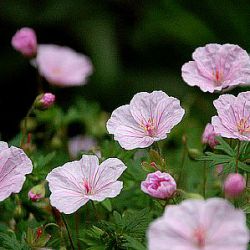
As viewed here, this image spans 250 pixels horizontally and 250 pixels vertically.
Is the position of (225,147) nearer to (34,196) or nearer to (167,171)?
(167,171)

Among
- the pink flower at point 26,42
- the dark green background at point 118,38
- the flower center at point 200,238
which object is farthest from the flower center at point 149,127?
the dark green background at point 118,38

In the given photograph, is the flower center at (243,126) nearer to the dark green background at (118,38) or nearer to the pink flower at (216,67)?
the pink flower at (216,67)

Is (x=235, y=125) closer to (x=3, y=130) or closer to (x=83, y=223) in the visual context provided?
(x=83, y=223)

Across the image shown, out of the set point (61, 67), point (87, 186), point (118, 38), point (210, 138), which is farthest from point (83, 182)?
point (118, 38)

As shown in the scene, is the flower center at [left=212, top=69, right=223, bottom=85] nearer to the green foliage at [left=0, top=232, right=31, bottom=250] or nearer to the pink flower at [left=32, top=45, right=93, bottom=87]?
the green foliage at [left=0, top=232, right=31, bottom=250]

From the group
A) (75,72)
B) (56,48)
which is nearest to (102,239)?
(75,72)

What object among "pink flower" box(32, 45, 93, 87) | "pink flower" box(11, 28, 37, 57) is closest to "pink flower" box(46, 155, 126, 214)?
"pink flower" box(11, 28, 37, 57)
